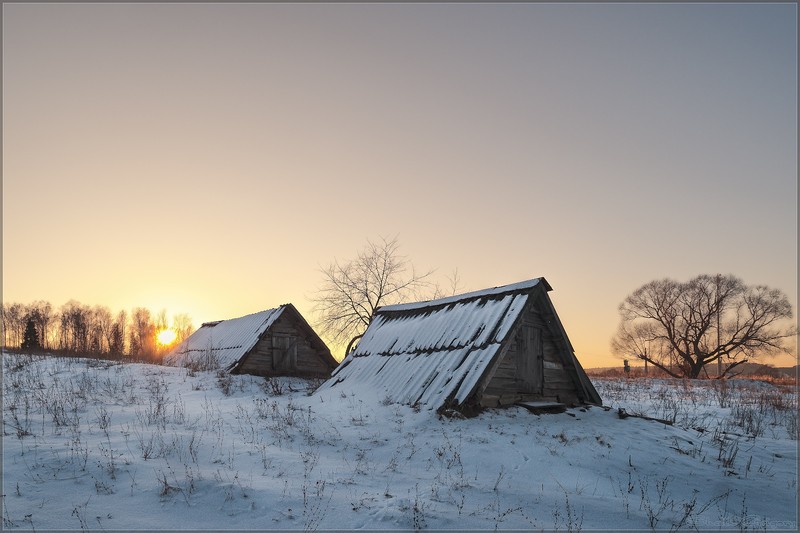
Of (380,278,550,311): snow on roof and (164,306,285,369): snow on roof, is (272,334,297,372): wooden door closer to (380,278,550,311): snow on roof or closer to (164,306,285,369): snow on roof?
(164,306,285,369): snow on roof

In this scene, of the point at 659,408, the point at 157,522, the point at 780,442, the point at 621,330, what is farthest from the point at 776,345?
the point at 157,522

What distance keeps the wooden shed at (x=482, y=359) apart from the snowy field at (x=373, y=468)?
0.63 m

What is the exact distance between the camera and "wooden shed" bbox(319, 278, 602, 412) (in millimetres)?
12164

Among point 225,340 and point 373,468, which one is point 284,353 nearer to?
point 225,340

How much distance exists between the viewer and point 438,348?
1405cm

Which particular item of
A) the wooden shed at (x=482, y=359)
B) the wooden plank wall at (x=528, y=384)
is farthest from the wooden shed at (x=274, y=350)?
the wooden plank wall at (x=528, y=384)

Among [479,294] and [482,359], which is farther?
[479,294]

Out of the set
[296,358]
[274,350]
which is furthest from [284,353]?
[296,358]

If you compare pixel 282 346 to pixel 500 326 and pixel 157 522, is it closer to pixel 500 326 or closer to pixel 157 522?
pixel 500 326

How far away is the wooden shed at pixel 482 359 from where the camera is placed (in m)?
12.2

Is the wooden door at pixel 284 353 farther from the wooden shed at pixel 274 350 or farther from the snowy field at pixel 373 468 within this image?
the snowy field at pixel 373 468

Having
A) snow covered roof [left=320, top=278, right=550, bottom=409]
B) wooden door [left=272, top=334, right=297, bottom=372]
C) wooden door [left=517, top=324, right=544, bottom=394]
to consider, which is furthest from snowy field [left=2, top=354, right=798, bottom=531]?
wooden door [left=272, top=334, right=297, bottom=372]

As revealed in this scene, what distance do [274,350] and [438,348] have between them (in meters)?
12.3

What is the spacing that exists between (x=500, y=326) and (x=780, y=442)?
7139 millimetres
